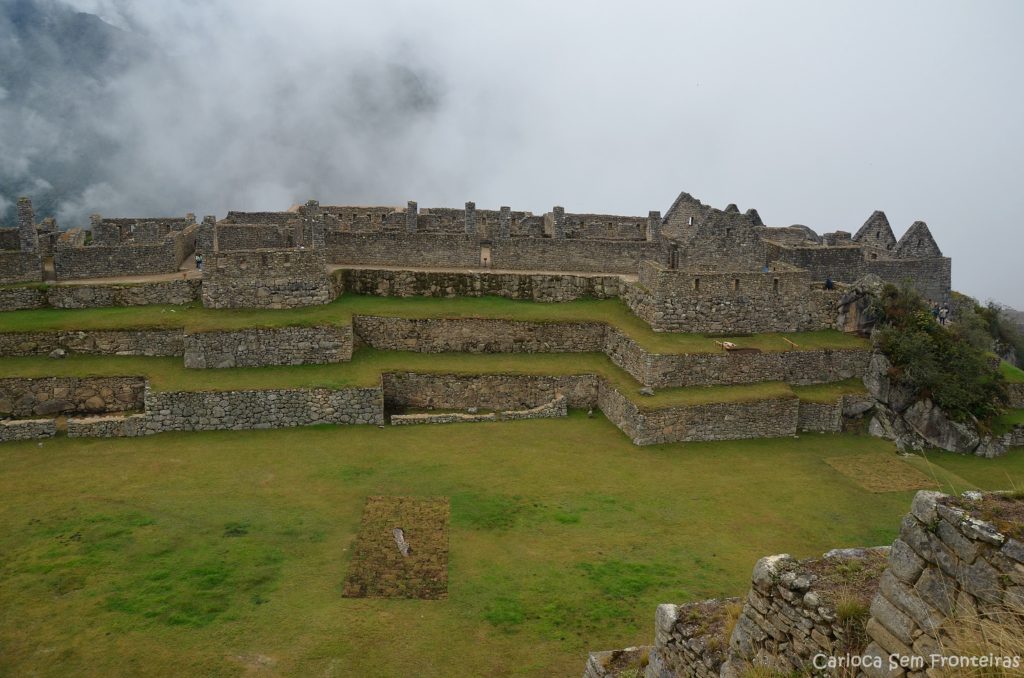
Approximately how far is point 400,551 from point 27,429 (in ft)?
36.6

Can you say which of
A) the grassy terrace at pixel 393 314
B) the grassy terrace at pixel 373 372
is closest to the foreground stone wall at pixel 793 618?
the grassy terrace at pixel 373 372

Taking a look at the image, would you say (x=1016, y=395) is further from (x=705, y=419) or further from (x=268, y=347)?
(x=268, y=347)

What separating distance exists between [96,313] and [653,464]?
1735cm

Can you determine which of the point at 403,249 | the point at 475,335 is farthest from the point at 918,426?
the point at 403,249

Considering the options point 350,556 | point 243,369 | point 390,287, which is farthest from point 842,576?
point 390,287

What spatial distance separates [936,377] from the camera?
68.8 ft

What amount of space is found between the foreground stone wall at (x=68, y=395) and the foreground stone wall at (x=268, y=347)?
1683mm

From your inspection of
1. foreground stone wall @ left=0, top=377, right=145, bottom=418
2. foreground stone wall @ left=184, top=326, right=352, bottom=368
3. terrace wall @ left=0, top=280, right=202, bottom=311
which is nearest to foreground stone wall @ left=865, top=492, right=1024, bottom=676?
foreground stone wall @ left=184, top=326, right=352, bottom=368

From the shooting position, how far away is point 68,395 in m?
18.7

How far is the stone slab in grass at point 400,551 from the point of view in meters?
11.6

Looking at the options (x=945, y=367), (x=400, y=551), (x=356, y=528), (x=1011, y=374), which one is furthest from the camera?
(x=1011, y=374)

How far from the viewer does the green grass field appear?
10125mm

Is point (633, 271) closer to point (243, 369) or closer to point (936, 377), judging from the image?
point (936, 377)

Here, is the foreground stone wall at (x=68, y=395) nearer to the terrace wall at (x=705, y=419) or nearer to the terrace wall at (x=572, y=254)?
the terrace wall at (x=705, y=419)
